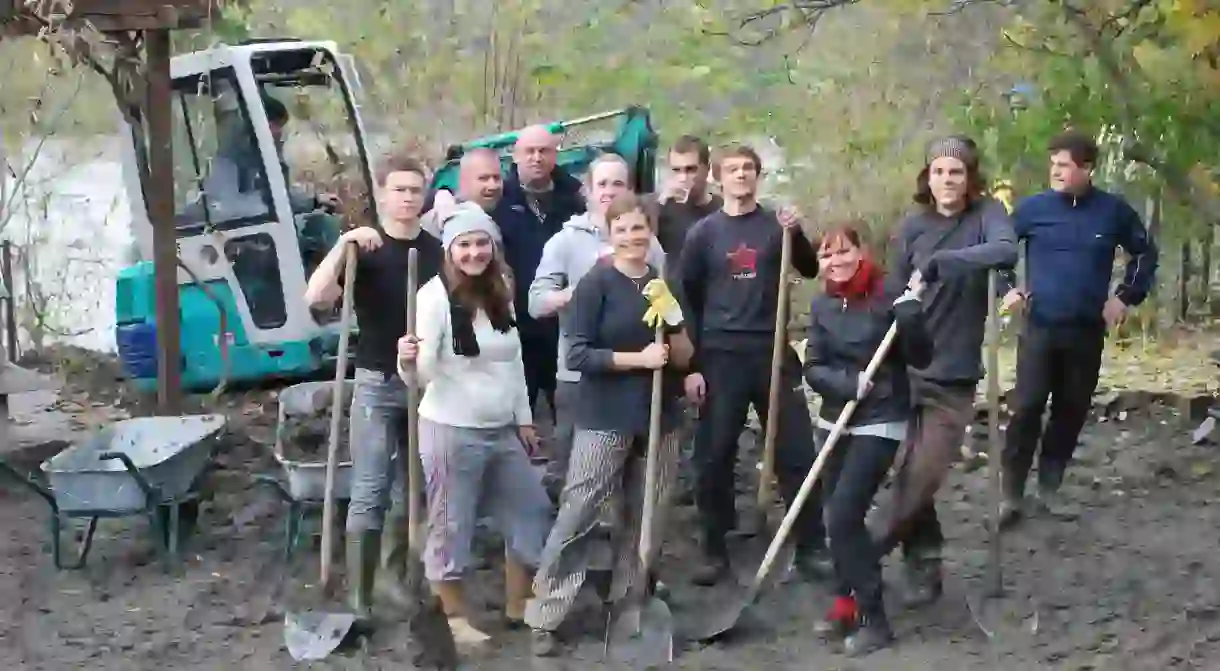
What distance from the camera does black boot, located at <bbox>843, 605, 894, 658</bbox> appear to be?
5.33 meters

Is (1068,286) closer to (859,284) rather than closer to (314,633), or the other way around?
(859,284)

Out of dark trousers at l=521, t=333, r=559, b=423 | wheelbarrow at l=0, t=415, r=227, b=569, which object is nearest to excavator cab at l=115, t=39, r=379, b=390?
wheelbarrow at l=0, t=415, r=227, b=569

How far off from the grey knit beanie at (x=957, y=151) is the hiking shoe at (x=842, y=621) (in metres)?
1.59

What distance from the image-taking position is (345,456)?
689 centimetres

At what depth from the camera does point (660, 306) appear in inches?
205

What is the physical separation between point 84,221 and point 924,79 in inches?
286

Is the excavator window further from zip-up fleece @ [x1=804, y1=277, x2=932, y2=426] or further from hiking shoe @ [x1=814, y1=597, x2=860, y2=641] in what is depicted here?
hiking shoe @ [x1=814, y1=597, x2=860, y2=641]

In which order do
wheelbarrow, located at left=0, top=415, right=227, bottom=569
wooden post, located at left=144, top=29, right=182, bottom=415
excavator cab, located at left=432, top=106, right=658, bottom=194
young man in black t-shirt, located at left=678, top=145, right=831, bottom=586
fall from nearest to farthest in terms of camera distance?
1. young man in black t-shirt, located at left=678, top=145, right=831, bottom=586
2. wheelbarrow, located at left=0, top=415, right=227, bottom=569
3. wooden post, located at left=144, top=29, right=182, bottom=415
4. excavator cab, located at left=432, top=106, right=658, bottom=194

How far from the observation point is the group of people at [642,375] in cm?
532

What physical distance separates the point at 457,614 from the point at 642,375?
41.3 inches

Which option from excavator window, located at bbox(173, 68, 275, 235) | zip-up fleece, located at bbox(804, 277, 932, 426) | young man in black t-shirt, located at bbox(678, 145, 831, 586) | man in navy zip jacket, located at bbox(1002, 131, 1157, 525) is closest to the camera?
zip-up fleece, located at bbox(804, 277, 932, 426)

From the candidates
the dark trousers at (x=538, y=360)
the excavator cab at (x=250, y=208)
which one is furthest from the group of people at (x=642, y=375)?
the excavator cab at (x=250, y=208)

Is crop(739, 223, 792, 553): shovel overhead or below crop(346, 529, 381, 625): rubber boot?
overhead

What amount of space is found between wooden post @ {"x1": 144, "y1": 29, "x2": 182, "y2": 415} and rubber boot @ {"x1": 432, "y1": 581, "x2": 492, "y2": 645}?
319 cm
